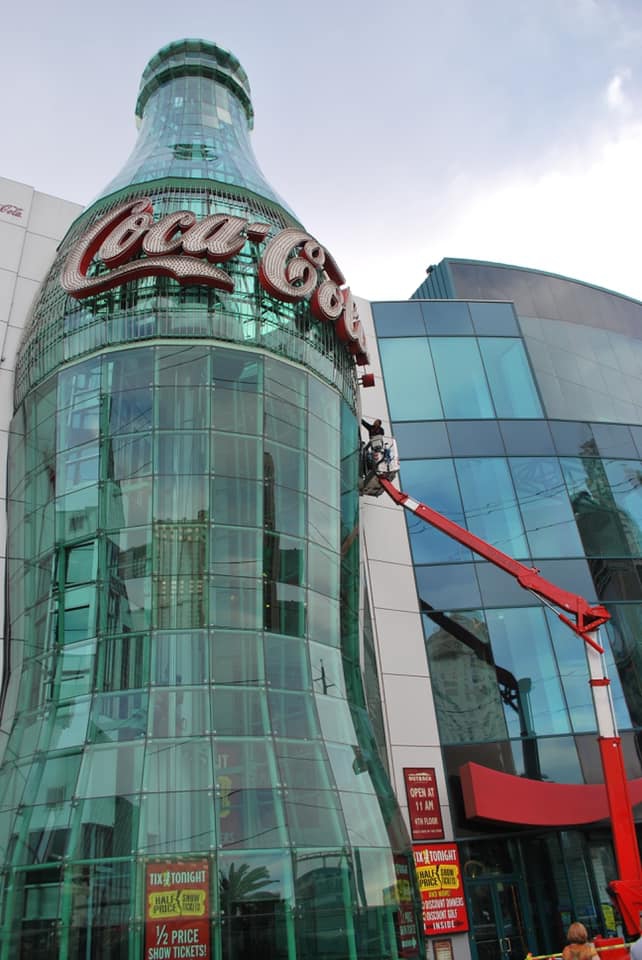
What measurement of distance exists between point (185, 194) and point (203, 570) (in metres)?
11.5

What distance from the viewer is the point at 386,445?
2277 centimetres

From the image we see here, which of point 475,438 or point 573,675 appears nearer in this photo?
point 573,675

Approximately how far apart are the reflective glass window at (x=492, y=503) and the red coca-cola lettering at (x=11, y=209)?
1634cm

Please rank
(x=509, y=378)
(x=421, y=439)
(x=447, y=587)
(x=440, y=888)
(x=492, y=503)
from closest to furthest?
(x=440, y=888), (x=447, y=587), (x=492, y=503), (x=421, y=439), (x=509, y=378)

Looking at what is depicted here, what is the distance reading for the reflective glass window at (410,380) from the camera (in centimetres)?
2764

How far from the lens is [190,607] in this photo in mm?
16578

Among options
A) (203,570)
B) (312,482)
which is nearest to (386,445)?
(312,482)

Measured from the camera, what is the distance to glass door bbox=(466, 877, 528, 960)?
19906 mm

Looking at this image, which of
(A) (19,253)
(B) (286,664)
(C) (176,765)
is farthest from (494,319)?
(C) (176,765)

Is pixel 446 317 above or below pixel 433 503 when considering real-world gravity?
above

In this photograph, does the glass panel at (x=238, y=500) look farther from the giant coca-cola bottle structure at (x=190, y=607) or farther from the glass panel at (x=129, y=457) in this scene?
the glass panel at (x=129, y=457)

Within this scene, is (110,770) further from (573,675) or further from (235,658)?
(573,675)

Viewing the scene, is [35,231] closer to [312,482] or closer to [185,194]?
[185,194]

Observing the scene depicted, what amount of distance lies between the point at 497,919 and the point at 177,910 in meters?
10.8
